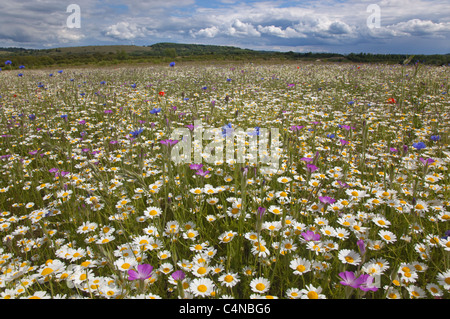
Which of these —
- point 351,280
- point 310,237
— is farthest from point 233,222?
point 351,280

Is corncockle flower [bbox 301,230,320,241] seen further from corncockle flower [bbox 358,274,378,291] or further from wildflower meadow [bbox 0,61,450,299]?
corncockle flower [bbox 358,274,378,291]

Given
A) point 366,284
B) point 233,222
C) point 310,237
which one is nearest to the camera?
point 366,284

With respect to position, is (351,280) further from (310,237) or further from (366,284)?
(310,237)

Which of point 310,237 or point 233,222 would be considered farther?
point 233,222

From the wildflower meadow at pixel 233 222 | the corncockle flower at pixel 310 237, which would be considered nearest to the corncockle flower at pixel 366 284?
the wildflower meadow at pixel 233 222

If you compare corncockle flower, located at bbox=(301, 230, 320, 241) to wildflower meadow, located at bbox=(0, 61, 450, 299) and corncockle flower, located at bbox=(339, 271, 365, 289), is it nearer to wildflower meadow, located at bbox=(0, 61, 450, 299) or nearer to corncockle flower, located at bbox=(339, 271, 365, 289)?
wildflower meadow, located at bbox=(0, 61, 450, 299)

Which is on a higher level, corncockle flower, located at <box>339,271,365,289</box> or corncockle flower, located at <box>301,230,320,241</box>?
corncockle flower, located at <box>301,230,320,241</box>

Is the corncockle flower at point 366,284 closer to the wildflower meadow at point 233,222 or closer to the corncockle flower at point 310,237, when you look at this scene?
the wildflower meadow at point 233,222

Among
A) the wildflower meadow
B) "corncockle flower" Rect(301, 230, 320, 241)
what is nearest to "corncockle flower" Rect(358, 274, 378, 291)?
the wildflower meadow

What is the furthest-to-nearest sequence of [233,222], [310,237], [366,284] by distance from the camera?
[233,222] → [310,237] → [366,284]

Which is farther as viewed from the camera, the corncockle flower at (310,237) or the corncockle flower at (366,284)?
the corncockle flower at (310,237)

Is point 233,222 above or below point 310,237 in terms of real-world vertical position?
below

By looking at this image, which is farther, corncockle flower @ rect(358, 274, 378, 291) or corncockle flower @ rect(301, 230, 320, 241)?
corncockle flower @ rect(301, 230, 320, 241)
